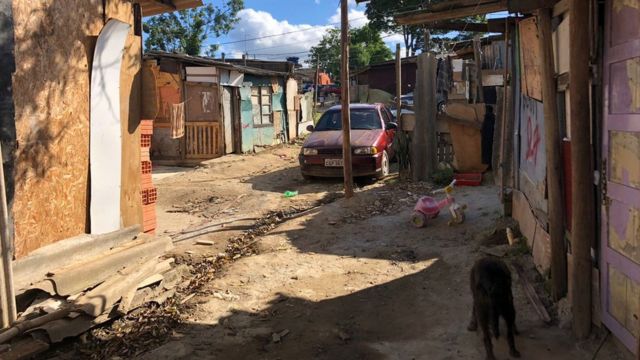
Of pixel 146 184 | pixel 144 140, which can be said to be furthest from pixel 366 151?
pixel 144 140

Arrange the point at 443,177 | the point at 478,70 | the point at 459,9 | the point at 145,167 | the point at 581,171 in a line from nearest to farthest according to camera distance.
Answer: the point at 581,171 < the point at 459,9 < the point at 145,167 < the point at 443,177 < the point at 478,70

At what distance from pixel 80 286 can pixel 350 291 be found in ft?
8.25

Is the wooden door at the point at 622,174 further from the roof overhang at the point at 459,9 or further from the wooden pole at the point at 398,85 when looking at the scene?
the wooden pole at the point at 398,85

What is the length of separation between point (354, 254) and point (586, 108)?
12.0 feet

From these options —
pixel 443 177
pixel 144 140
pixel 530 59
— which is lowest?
pixel 443 177

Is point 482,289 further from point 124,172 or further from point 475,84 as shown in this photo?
point 475,84

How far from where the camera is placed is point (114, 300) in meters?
4.76

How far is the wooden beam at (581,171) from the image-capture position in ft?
12.1

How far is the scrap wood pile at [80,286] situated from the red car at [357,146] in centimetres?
605

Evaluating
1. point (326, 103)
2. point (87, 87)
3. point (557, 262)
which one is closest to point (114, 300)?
point (87, 87)

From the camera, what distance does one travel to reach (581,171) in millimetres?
3789

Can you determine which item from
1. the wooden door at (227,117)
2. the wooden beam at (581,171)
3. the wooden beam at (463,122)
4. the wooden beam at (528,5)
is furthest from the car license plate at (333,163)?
the wooden beam at (581,171)

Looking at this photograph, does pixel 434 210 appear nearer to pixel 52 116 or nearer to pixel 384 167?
pixel 384 167

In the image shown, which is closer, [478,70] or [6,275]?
[6,275]
